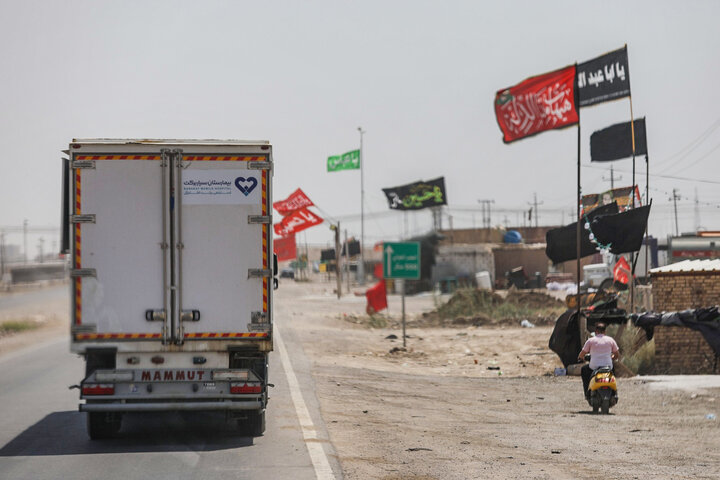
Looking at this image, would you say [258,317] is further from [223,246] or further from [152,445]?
[152,445]

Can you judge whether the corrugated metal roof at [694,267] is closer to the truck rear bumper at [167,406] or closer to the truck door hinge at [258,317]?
the truck door hinge at [258,317]

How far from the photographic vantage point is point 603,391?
14836mm

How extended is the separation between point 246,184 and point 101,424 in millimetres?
3293

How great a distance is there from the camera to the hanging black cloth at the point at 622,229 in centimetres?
1616

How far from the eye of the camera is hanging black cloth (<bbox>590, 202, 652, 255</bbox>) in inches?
636

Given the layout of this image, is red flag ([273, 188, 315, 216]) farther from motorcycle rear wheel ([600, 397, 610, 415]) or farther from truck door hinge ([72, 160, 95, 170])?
truck door hinge ([72, 160, 95, 170])

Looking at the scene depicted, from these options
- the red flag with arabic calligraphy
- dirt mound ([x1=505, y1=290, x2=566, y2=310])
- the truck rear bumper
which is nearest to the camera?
the truck rear bumper

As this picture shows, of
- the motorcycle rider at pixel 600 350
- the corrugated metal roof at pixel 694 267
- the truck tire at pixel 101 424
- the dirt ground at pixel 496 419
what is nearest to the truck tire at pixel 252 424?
the dirt ground at pixel 496 419

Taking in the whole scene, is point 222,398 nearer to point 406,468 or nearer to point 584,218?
point 406,468

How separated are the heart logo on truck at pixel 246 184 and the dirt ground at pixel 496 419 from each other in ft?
10.0

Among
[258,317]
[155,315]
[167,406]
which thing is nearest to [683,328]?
[258,317]

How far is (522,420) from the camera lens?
14273 mm

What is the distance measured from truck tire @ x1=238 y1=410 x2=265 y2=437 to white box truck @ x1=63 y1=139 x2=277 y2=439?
444 mm

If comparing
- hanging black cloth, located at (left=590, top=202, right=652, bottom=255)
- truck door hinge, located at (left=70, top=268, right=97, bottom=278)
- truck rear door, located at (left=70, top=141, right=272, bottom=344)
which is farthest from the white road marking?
hanging black cloth, located at (left=590, top=202, right=652, bottom=255)
